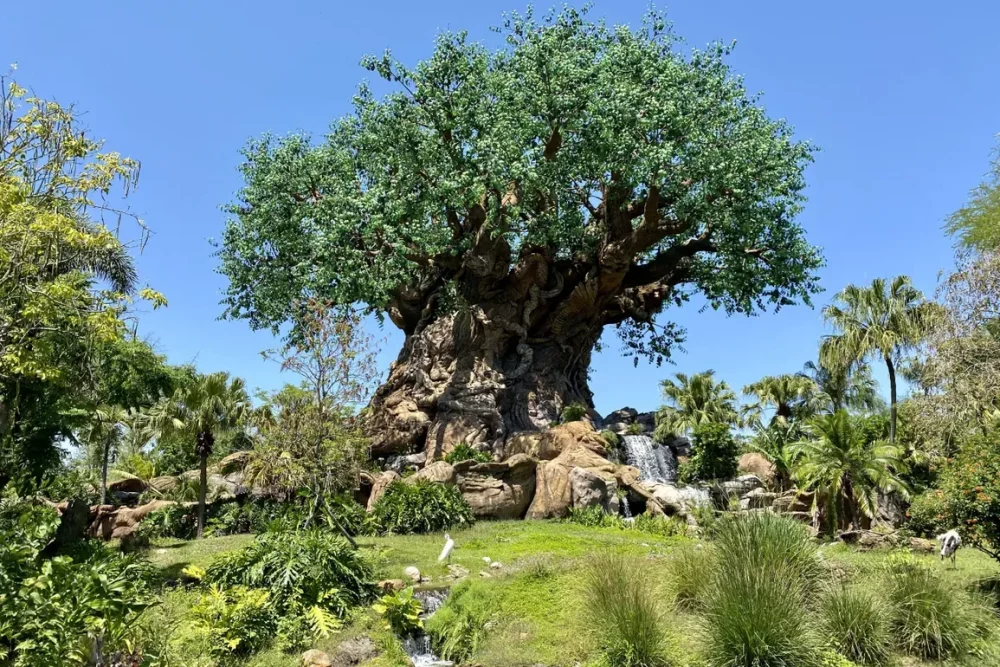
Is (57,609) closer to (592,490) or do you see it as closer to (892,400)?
(592,490)

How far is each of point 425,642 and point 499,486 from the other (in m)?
10.6

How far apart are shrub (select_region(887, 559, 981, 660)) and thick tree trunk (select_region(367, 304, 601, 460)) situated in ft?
52.2

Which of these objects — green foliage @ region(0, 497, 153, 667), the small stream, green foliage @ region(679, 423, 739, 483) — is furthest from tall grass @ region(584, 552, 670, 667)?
green foliage @ region(679, 423, 739, 483)

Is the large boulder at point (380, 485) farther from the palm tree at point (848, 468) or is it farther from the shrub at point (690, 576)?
the palm tree at point (848, 468)

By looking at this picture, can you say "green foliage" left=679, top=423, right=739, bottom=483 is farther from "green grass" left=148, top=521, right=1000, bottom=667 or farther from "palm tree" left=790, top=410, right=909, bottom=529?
"green grass" left=148, top=521, right=1000, bottom=667

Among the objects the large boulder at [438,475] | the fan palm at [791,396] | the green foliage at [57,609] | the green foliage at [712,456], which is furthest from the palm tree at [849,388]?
the green foliage at [57,609]

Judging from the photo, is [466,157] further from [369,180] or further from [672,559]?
[672,559]

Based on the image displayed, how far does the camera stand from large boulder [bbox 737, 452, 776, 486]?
2970 cm

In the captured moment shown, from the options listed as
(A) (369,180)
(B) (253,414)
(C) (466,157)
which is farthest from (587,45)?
(B) (253,414)

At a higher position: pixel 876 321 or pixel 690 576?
pixel 876 321

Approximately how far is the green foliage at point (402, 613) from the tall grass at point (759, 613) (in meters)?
4.11

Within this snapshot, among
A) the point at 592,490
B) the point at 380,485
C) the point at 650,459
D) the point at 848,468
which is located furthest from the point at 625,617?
the point at 650,459

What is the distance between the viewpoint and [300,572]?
425 inches

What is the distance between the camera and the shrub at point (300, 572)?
1056cm
